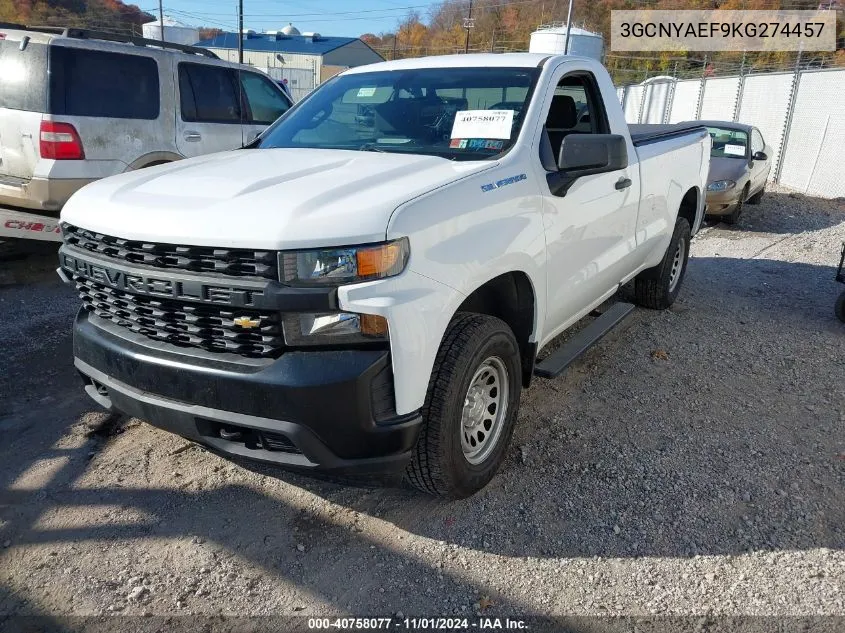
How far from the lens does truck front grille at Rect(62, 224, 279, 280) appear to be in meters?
2.28

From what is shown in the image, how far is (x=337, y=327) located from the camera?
7.54ft

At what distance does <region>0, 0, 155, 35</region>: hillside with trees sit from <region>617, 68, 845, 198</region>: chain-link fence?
4587 cm

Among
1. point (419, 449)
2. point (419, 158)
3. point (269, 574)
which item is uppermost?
point (419, 158)

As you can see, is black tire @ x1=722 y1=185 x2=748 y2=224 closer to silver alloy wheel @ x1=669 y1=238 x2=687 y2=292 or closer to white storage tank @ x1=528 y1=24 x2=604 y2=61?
silver alloy wheel @ x1=669 y1=238 x2=687 y2=292

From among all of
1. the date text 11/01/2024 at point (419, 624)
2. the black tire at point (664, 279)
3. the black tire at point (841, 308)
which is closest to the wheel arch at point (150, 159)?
the black tire at point (664, 279)

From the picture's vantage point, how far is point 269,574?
2594 millimetres

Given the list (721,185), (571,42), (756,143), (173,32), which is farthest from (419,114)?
(173,32)

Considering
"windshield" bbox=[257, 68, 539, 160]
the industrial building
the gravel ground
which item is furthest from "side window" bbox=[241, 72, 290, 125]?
the industrial building

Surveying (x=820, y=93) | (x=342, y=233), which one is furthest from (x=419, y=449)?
(x=820, y=93)

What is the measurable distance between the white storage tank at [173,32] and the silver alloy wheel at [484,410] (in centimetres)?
4067

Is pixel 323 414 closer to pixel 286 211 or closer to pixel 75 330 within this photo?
pixel 286 211

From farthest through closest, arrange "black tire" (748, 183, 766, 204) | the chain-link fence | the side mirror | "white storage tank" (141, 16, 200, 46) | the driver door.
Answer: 1. "white storage tank" (141, 16, 200, 46)
2. the chain-link fence
3. "black tire" (748, 183, 766, 204)
4. the driver door
5. the side mirror

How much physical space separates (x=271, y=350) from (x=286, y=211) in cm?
51

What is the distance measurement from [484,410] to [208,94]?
232 inches
